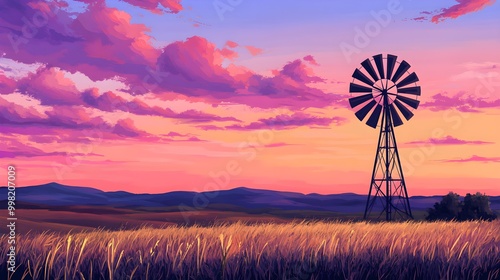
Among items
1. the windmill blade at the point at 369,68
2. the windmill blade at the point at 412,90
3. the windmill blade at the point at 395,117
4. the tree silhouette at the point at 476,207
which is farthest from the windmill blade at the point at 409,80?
the tree silhouette at the point at 476,207

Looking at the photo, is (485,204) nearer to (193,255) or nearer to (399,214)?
(399,214)

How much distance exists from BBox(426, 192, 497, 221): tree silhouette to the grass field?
36802mm

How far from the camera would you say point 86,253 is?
332 inches

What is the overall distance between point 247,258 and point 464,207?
41306 millimetres

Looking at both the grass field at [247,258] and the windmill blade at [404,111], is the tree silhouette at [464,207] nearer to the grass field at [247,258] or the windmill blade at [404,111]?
the windmill blade at [404,111]

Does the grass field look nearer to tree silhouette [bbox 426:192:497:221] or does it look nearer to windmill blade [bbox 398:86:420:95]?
windmill blade [bbox 398:86:420:95]

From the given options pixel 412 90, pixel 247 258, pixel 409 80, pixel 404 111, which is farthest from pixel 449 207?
pixel 247 258

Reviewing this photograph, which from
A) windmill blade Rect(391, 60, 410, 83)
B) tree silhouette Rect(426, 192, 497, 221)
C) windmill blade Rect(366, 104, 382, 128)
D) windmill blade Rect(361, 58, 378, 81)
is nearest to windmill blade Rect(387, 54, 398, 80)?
windmill blade Rect(391, 60, 410, 83)

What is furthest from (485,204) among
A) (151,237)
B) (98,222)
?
(151,237)

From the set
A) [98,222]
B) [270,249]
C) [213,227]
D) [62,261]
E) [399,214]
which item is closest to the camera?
[62,261]

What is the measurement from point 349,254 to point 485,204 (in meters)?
40.3

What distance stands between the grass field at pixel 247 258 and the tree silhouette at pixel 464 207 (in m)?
36.8

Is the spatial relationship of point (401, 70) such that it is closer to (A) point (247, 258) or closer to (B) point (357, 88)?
(B) point (357, 88)

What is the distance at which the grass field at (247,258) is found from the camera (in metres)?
7.98
